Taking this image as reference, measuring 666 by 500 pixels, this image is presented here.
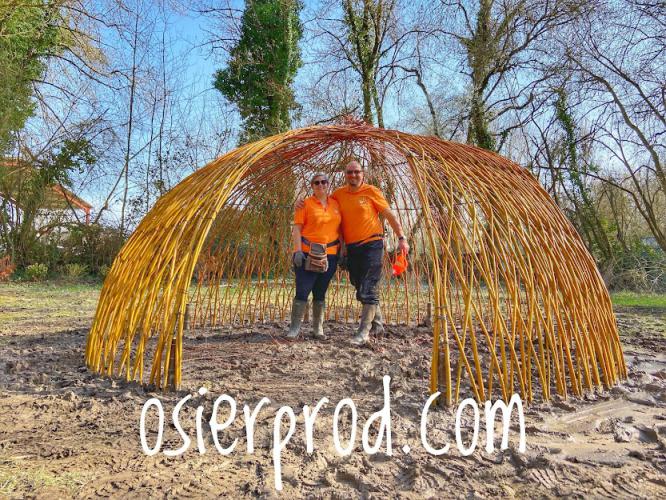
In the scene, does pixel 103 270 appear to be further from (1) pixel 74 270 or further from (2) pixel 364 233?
(2) pixel 364 233

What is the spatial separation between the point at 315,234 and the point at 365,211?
0.47m

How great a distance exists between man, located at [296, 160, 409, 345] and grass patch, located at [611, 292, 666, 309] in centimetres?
548

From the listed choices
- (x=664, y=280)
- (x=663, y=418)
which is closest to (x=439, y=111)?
(x=664, y=280)

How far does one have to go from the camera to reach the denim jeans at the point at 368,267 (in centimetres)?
412

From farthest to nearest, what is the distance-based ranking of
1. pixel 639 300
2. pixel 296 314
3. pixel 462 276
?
pixel 639 300
pixel 296 314
pixel 462 276

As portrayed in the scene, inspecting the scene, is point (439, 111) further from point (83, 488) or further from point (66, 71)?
point (83, 488)

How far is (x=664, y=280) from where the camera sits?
32.3 feet

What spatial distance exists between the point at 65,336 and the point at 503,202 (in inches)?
159

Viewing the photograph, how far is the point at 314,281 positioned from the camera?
4223 millimetres

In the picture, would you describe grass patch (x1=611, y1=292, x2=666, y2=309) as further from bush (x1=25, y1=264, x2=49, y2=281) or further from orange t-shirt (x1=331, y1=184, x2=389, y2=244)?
bush (x1=25, y1=264, x2=49, y2=281)

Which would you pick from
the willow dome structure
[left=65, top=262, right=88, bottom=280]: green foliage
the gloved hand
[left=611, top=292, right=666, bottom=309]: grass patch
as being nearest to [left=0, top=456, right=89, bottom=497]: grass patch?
the willow dome structure

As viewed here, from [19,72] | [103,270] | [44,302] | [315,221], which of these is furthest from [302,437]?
[19,72]

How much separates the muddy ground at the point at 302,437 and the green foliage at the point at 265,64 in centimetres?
835

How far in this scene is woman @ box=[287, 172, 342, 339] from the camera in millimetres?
4086
